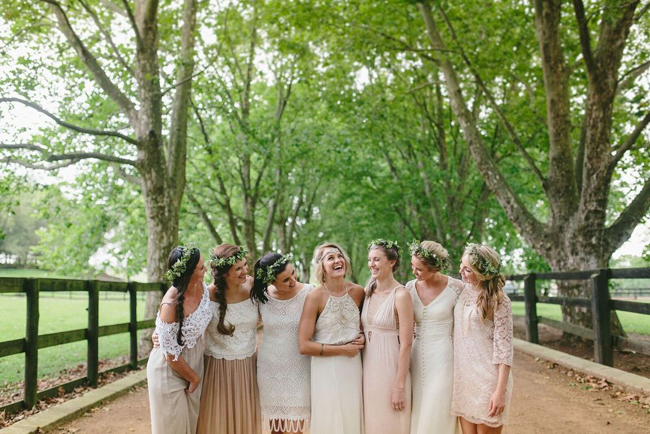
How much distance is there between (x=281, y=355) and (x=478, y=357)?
4.80 feet

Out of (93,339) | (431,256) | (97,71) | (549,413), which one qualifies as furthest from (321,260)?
(97,71)

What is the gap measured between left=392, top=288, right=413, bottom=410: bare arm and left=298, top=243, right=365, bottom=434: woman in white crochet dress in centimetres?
31

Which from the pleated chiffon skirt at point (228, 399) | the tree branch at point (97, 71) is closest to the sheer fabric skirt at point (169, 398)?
the pleated chiffon skirt at point (228, 399)

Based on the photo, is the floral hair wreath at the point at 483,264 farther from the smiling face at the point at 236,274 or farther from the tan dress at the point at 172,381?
the tan dress at the point at 172,381

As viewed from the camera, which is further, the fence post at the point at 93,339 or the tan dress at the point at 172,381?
the fence post at the point at 93,339

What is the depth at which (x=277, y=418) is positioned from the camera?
4.46 metres

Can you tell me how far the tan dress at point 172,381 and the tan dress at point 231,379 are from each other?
0.15 m

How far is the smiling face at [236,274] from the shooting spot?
4.38m

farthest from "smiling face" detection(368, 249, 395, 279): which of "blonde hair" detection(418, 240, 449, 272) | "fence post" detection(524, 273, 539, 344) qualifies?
"fence post" detection(524, 273, 539, 344)

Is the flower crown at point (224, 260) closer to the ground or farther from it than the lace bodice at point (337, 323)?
farther from it

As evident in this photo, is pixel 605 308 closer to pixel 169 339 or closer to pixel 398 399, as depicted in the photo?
pixel 398 399

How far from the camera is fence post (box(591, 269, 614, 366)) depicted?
8.64 meters

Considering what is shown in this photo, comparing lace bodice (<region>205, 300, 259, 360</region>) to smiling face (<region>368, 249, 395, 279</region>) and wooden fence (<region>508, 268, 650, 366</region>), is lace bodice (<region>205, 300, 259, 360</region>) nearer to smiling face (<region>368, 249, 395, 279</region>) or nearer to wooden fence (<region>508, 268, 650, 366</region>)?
smiling face (<region>368, 249, 395, 279</region>)

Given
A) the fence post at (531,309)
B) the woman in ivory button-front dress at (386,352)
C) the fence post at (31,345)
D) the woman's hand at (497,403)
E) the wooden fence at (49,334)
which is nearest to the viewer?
the woman's hand at (497,403)
